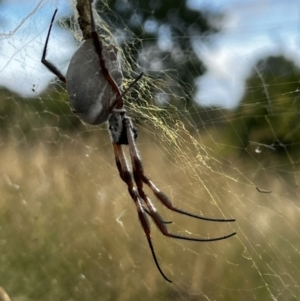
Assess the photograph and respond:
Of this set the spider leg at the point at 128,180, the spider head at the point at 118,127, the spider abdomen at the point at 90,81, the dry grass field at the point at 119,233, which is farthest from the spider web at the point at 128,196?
the spider abdomen at the point at 90,81

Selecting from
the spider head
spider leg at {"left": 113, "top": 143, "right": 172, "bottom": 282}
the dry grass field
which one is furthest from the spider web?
the spider head

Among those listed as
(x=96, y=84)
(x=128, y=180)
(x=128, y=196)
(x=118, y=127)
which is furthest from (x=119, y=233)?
(x=96, y=84)

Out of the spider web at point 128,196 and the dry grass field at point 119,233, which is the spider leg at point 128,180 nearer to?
the spider web at point 128,196

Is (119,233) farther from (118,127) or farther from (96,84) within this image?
(96,84)

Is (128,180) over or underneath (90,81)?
underneath

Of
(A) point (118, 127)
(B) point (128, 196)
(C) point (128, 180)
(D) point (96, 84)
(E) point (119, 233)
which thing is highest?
(D) point (96, 84)

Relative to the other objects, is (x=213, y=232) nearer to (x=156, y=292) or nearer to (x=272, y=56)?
(x=156, y=292)

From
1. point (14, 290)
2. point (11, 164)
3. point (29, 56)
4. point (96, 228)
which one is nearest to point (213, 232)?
point (96, 228)
